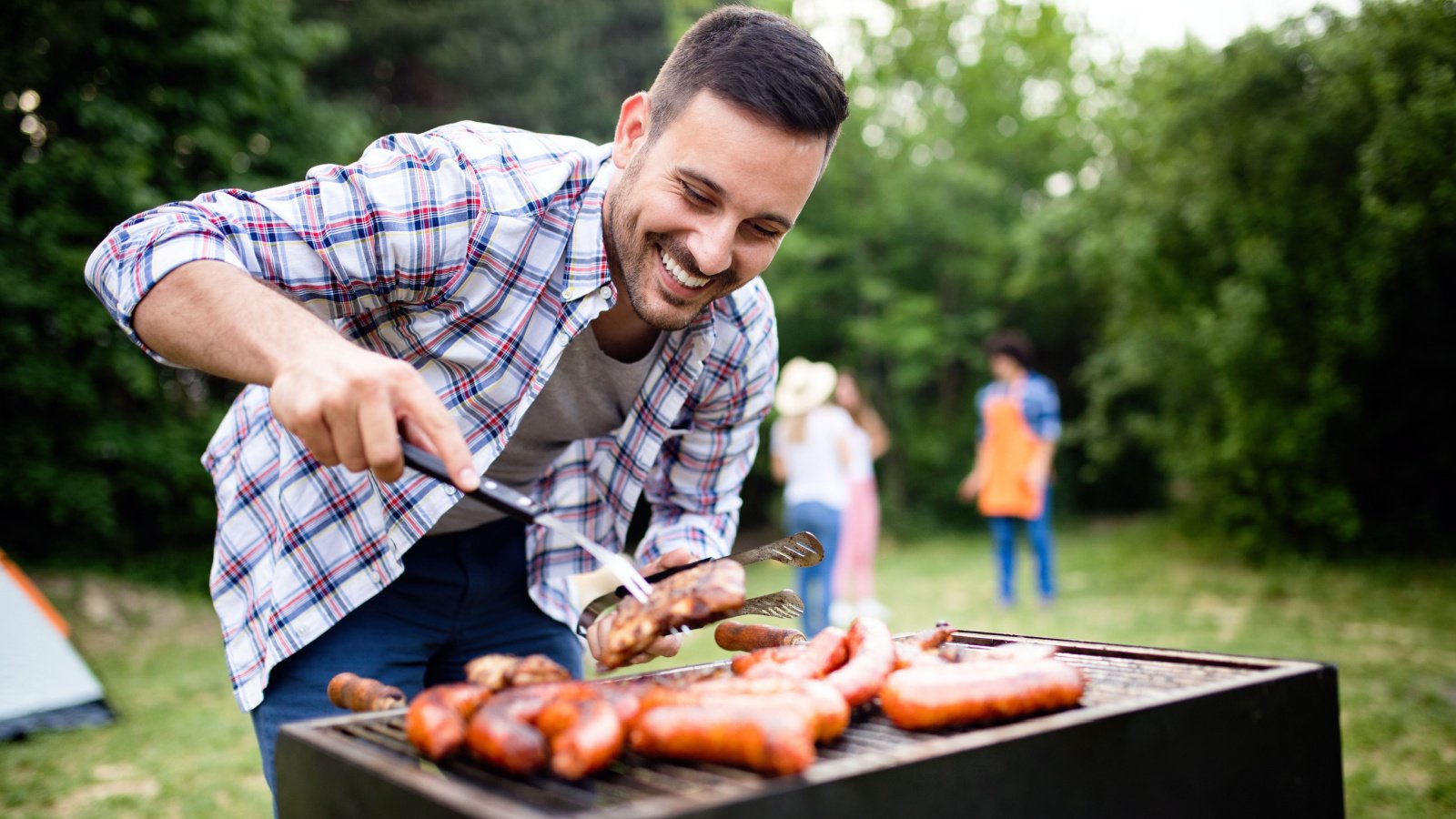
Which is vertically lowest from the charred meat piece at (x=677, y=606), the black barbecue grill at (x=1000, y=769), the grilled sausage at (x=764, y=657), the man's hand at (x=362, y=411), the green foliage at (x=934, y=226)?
the black barbecue grill at (x=1000, y=769)

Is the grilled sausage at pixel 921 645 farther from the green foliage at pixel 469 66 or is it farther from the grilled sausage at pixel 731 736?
the green foliage at pixel 469 66

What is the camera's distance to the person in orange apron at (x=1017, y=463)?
30.6 ft

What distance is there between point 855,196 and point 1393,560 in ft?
43.3

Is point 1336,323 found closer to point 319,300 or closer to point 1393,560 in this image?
point 1393,560

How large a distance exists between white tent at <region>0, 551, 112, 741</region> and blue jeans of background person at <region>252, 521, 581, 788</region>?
16.7ft

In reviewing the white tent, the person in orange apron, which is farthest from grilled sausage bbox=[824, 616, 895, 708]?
the person in orange apron

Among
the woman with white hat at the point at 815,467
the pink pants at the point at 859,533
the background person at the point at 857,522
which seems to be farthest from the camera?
the pink pants at the point at 859,533

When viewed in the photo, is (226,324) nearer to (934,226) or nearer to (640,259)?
(640,259)

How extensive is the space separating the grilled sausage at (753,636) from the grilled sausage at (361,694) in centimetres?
72

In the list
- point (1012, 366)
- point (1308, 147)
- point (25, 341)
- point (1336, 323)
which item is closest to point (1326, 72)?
point (1308, 147)

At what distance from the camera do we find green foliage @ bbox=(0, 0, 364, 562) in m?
9.97

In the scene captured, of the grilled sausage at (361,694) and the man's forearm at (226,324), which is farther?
the grilled sausage at (361,694)

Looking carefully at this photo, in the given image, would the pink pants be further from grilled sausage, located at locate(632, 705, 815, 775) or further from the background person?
grilled sausage, located at locate(632, 705, 815, 775)

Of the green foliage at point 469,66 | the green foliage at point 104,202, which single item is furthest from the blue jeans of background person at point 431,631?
the green foliage at point 469,66
